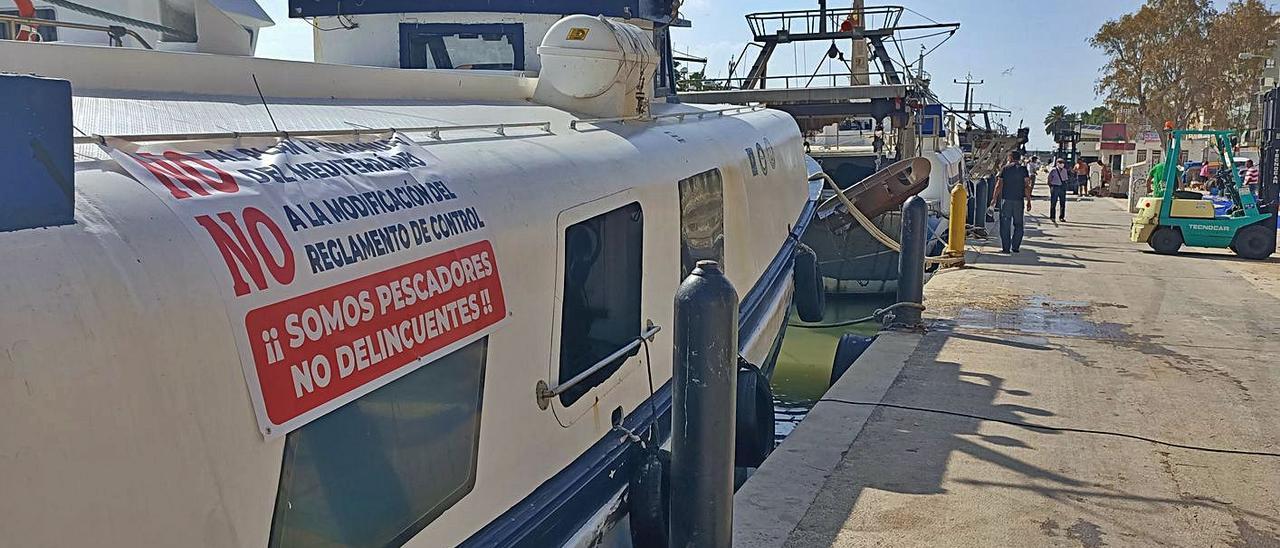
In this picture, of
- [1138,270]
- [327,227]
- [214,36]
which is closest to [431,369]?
[327,227]

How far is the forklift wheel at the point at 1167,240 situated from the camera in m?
14.4

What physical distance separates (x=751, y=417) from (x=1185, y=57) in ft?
130

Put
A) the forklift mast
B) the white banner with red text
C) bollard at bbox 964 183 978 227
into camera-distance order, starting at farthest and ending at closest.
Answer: bollard at bbox 964 183 978 227
the forklift mast
the white banner with red text

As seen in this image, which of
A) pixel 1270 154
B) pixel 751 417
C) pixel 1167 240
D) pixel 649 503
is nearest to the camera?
pixel 649 503

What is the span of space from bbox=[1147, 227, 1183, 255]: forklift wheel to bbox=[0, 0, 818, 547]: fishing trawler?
1064cm

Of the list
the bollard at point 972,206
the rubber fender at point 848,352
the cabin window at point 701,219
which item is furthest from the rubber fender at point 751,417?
the bollard at point 972,206

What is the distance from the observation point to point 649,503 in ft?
13.9

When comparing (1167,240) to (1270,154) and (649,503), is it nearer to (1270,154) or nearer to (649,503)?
(1270,154)

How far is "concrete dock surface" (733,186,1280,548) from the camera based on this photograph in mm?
4613

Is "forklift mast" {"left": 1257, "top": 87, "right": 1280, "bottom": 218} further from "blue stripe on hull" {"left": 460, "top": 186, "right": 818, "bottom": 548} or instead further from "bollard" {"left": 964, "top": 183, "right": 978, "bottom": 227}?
"blue stripe on hull" {"left": 460, "top": 186, "right": 818, "bottom": 548}

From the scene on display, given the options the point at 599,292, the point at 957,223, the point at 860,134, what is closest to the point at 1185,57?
the point at 860,134

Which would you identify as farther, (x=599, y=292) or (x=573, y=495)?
(x=599, y=292)

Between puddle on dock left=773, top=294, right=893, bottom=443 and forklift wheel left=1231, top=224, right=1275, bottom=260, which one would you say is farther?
forklift wheel left=1231, top=224, right=1275, bottom=260

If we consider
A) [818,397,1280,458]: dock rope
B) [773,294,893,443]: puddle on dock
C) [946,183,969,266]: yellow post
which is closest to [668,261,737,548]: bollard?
[818,397,1280,458]: dock rope
